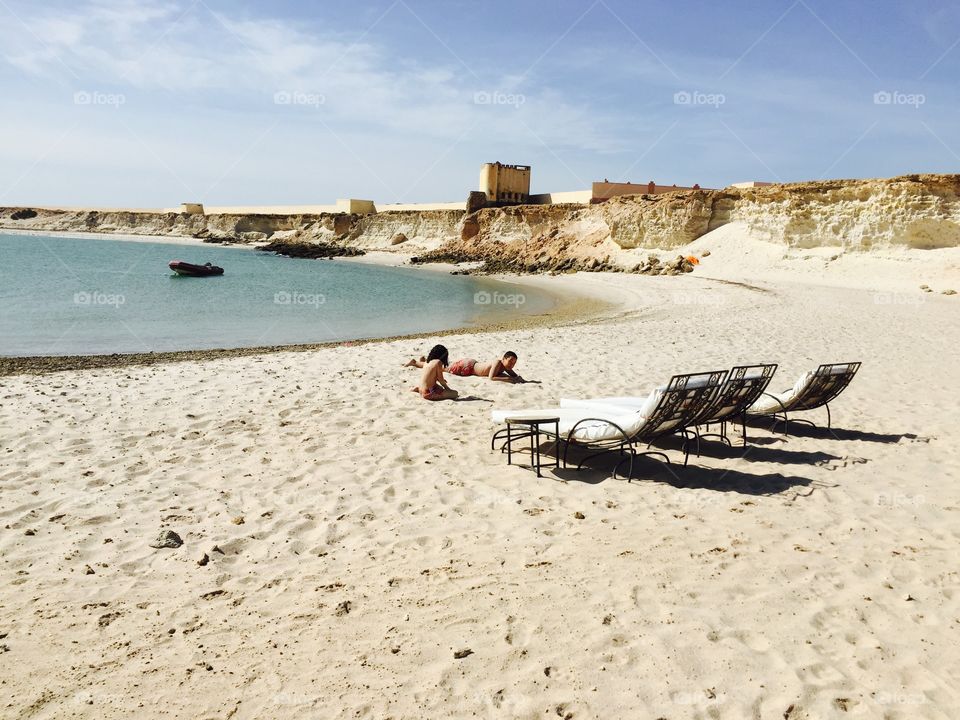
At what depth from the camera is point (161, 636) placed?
3.11m

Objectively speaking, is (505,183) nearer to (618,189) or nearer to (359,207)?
(618,189)

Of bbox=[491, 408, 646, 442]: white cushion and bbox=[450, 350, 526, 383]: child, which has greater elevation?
bbox=[491, 408, 646, 442]: white cushion

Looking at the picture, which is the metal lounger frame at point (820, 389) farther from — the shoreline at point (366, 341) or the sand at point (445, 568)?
the shoreline at point (366, 341)

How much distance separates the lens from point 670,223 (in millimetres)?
38812

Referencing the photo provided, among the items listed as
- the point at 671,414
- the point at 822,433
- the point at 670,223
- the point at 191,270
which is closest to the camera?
the point at 671,414

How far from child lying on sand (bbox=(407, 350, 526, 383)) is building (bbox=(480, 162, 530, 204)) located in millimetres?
52156

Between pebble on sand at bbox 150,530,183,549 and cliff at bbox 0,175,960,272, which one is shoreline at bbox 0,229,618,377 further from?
pebble on sand at bbox 150,530,183,549

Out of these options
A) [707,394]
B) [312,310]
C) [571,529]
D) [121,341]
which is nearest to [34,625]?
[571,529]

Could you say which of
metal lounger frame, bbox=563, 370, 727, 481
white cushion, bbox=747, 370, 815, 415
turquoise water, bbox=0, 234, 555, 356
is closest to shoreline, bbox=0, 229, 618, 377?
turquoise water, bbox=0, 234, 555, 356

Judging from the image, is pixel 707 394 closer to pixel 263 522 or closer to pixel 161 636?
pixel 263 522

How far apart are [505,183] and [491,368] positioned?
5427cm

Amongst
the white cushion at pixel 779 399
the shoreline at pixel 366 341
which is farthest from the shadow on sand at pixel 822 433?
the shoreline at pixel 366 341

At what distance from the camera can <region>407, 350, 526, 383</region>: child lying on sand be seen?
28.9 feet

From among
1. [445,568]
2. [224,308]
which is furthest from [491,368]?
[224,308]
